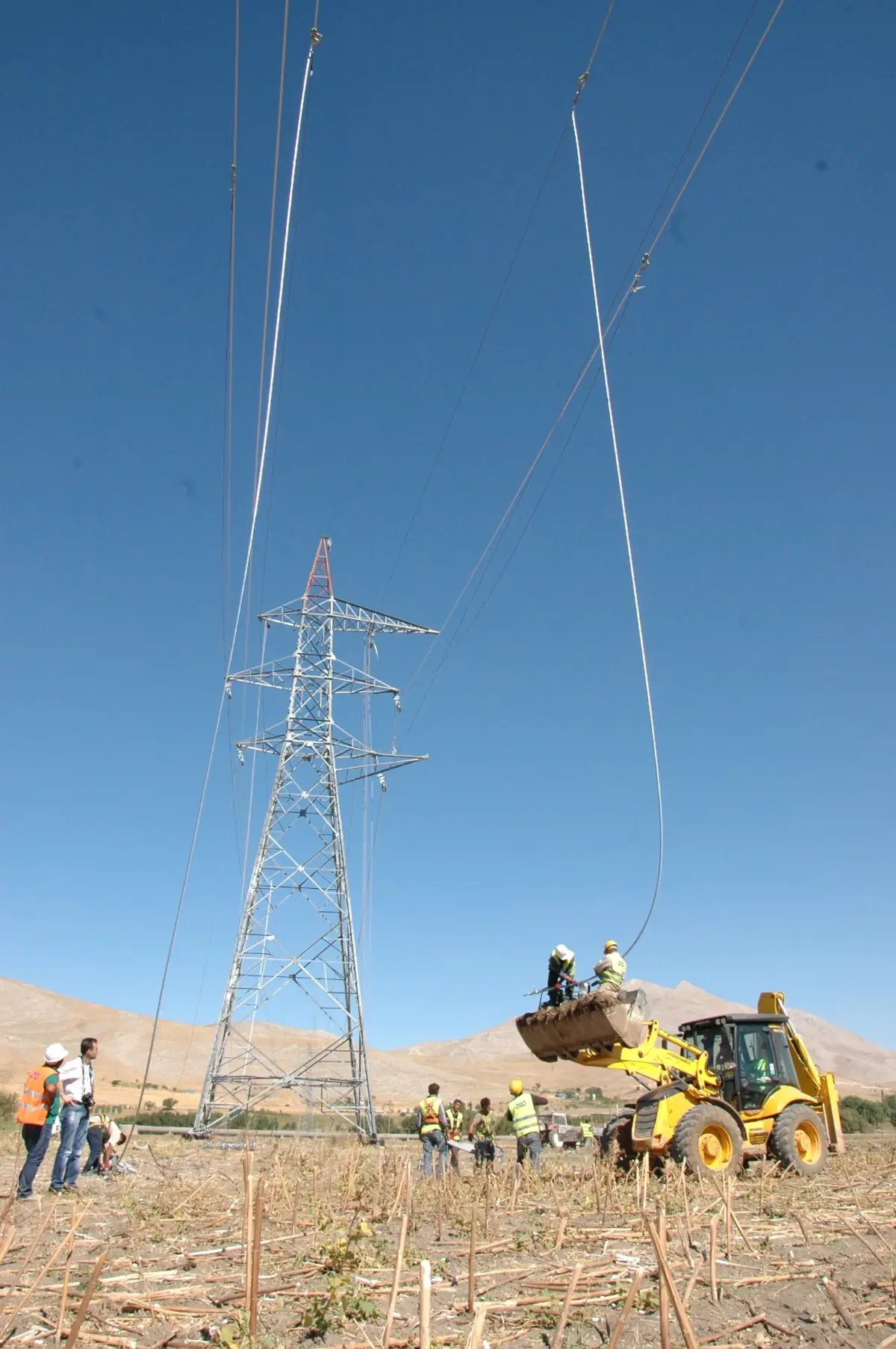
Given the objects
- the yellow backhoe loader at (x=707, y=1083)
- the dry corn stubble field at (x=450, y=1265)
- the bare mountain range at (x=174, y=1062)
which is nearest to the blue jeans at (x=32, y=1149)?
the dry corn stubble field at (x=450, y=1265)

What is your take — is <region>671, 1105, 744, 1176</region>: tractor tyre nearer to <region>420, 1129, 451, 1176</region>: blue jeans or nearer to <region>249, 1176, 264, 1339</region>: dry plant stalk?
<region>420, 1129, 451, 1176</region>: blue jeans

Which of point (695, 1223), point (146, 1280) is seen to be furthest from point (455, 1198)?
point (146, 1280)

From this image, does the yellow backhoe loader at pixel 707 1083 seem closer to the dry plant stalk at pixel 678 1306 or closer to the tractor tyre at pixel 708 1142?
the tractor tyre at pixel 708 1142

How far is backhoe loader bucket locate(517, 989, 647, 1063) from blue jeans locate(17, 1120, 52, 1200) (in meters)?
5.69

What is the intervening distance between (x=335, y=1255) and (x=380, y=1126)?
3246cm

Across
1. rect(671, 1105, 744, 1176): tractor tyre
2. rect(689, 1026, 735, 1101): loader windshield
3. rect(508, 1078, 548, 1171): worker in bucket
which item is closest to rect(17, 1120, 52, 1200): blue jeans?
rect(508, 1078, 548, 1171): worker in bucket

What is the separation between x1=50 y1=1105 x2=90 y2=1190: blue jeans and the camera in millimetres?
9984

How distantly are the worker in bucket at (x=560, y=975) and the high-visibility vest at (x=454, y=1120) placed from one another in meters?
2.87

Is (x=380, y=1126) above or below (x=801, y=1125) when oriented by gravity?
above

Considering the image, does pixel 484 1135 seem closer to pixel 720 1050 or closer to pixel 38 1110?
pixel 720 1050

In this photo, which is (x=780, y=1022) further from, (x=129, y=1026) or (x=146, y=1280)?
(x=129, y=1026)

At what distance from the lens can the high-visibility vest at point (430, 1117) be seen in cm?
1330

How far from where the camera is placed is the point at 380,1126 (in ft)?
115

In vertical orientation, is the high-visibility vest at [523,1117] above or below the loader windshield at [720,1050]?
below
